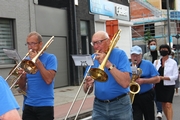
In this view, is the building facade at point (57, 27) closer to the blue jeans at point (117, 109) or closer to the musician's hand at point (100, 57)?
the blue jeans at point (117, 109)

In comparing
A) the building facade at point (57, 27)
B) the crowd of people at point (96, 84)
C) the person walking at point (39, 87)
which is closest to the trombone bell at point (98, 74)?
the crowd of people at point (96, 84)

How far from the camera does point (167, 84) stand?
5.89 metres

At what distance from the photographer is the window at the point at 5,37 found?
34.8ft

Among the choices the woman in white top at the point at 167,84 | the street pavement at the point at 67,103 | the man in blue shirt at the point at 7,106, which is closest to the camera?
the man in blue shirt at the point at 7,106

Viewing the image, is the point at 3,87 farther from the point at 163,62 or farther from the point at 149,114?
the point at 163,62

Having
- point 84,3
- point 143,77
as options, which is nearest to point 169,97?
point 143,77

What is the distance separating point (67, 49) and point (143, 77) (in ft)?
29.8

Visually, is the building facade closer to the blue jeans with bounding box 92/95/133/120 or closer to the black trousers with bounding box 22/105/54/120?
the black trousers with bounding box 22/105/54/120

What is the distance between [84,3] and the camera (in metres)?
14.6

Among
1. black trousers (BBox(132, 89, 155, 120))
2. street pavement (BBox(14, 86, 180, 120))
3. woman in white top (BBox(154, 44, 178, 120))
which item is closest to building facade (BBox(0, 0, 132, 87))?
street pavement (BBox(14, 86, 180, 120))

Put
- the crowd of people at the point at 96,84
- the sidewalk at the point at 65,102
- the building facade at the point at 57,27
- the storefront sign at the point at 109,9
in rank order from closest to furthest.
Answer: the crowd of people at the point at 96,84 → the sidewalk at the point at 65,102 → the building facade at the point at 57,27 → the storefront sign at the point at 109,9

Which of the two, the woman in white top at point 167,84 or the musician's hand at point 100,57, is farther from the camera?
the woman in white top at point 167,84

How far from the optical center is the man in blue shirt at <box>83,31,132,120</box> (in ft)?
11.1

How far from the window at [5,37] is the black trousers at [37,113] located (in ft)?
23.8
